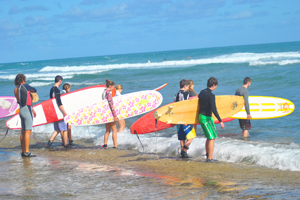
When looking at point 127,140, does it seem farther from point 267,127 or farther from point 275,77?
point 275,77

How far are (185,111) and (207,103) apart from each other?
59 cm

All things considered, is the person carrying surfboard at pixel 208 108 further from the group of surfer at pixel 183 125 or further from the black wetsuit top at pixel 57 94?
the black wetsuit top at pixel 57 94

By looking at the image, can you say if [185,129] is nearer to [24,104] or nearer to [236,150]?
[236,150]

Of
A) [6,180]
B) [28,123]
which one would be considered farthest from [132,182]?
[28,123]

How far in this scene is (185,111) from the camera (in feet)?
16.9

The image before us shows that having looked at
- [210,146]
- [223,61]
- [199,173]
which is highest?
[223,61]

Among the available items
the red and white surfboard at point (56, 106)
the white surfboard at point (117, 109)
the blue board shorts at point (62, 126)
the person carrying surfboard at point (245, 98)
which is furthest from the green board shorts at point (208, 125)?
the red and white surfboard at point (56, 106)

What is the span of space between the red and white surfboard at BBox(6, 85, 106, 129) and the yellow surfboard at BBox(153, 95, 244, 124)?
2942 mm

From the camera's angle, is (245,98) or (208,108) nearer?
(208,108)

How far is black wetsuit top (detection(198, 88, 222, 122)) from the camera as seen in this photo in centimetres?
460

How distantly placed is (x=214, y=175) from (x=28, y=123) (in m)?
3.50

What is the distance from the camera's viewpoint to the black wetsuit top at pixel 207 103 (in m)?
4.60

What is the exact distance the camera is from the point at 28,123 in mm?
5500

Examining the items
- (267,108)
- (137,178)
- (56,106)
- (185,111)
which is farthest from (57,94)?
(267,108)
